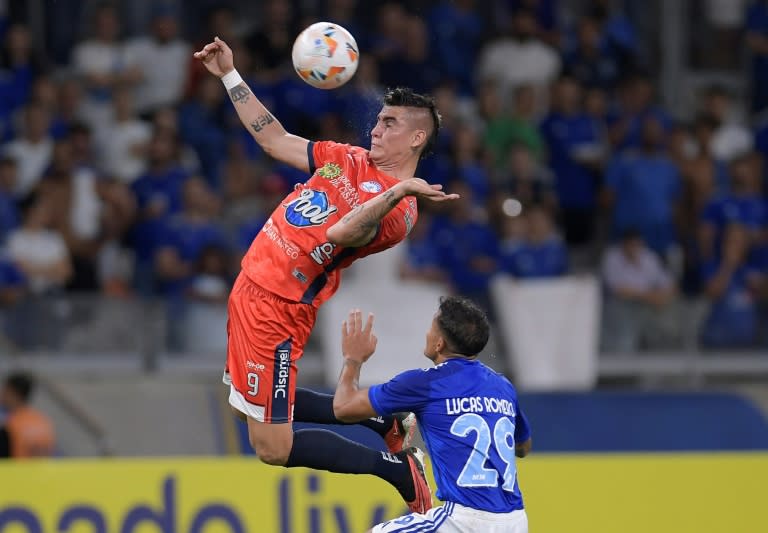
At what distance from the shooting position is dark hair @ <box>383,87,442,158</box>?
762cm

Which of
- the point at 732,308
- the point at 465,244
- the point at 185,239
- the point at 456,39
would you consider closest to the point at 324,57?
the point at 185,239

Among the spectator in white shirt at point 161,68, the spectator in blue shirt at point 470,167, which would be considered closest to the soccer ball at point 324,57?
the spectator in blue shirt at point 470,167

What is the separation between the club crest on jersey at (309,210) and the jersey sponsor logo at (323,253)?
11 centimetres

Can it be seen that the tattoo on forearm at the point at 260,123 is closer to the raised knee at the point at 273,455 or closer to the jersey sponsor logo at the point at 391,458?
the raised knee at the point at 273,455

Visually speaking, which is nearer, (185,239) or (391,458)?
(391,458)

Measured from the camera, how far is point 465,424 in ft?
23.2

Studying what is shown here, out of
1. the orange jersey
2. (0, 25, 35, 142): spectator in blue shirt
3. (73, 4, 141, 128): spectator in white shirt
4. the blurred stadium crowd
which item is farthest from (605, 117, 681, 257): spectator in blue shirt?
the orange jersey

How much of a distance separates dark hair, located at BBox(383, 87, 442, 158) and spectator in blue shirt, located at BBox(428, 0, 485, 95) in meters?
6.80

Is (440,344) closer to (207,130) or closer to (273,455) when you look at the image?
(273,455)

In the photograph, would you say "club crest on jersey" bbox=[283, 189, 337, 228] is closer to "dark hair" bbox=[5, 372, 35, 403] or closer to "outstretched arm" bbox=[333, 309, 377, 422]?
"outstretched arm" bbox=[333, 309, 377, 422]

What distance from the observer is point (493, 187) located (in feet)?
44.3

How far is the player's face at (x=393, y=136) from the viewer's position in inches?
299

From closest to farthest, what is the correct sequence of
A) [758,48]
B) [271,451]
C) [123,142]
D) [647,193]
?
[271,451] → [123,142] → [647,193] → [758,48]

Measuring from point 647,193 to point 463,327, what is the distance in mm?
6887
